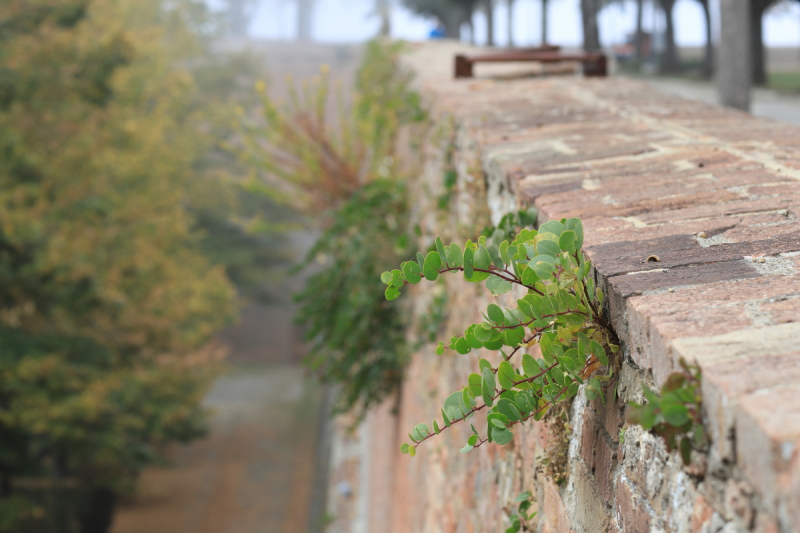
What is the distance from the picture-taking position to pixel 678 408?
870 millimetres

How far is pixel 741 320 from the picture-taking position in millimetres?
995

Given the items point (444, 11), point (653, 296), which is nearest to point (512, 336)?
point (653, 296)

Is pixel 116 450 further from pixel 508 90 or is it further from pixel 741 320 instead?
pixel 741 320

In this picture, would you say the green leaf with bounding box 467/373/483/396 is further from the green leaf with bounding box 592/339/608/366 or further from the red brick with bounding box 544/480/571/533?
the red brick with bounding box 544/480/571/533

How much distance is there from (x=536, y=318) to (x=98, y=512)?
10863mm

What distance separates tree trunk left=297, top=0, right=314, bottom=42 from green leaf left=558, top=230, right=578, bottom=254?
62941mm

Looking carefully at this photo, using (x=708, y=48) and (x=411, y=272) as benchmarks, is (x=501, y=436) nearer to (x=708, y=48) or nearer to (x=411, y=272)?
(x=411, y=272)

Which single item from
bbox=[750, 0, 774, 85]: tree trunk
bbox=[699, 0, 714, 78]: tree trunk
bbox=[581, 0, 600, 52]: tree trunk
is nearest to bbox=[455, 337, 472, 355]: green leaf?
bbox=[581, 0, 600, 52]: tree trunk

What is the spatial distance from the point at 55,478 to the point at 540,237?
10200mm

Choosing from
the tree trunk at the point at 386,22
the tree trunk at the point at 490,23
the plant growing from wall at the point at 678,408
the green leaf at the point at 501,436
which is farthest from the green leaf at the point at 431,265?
the tree trunk at the point at 490,23

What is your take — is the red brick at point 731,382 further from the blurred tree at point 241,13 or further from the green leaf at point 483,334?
the blurred tree at point 241,13

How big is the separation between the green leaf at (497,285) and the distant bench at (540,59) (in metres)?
3.15

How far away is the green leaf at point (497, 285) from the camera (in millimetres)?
1225

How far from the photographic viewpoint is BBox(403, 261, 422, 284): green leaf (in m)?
1.23
